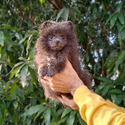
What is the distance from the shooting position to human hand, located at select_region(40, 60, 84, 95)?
1.96 meters

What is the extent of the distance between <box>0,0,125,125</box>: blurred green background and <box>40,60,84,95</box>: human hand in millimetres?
596

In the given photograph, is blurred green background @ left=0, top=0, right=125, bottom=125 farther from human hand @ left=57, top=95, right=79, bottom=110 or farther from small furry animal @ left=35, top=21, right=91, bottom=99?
human hand @ left=57, top=95, right=79, bottom=110

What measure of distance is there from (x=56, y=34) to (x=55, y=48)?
0.15 meters

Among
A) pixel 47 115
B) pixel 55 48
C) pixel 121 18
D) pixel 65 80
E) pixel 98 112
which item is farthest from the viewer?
pixel 121 18

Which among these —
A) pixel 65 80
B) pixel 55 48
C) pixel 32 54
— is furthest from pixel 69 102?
pixel 32 54

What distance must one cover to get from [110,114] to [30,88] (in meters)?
1.79

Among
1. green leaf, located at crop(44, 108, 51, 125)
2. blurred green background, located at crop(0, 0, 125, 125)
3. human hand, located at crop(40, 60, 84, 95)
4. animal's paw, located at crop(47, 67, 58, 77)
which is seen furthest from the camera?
→ blurred green background, located at crop(0, 0, 125, 125)

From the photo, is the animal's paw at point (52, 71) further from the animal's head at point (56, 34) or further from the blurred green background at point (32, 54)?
the blurred green background at point (32, 54)

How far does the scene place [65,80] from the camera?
6.58 ft

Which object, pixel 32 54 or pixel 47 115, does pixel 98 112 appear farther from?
pixel 32 54

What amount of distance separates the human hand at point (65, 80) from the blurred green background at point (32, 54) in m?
0.60

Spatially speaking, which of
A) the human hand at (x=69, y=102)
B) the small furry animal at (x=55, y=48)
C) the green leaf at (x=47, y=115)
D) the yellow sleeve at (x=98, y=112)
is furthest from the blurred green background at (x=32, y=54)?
the yellow sleeve at (x=98, y=112)

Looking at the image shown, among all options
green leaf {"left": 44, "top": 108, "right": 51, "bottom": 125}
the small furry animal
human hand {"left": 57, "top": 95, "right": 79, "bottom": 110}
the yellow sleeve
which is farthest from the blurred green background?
the yellow sleeve

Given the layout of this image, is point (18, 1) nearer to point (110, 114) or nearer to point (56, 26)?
point (56, 26)
